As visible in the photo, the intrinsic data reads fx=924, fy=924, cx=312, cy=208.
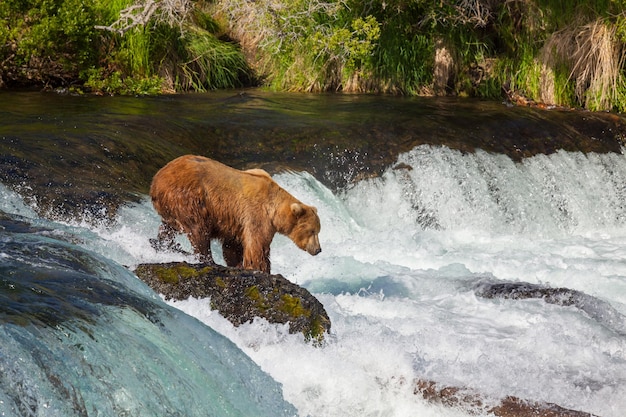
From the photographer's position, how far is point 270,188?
268 inches

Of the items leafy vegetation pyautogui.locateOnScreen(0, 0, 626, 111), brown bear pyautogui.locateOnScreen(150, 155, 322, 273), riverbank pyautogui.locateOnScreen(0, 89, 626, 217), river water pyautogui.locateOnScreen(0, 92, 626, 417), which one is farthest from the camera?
leafy vegetation pyautogui.locateOnScreen(0, 0, 626, 111)

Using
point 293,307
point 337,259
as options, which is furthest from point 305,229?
point 293,307

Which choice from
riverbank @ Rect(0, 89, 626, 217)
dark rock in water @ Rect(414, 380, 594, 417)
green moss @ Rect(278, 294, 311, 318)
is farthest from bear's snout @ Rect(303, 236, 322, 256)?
dark rock in water @ Rect(414, 380, 594, 417)

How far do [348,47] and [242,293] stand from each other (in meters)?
9.56

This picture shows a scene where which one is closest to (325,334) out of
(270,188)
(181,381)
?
(181,381)

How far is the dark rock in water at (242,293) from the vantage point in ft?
17.5

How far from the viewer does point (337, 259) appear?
8.45m

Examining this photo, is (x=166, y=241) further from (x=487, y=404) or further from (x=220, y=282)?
(x=487, y=404)

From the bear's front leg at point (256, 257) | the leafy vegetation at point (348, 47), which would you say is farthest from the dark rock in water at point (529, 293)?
the leafy vegetation at point (348, 47)

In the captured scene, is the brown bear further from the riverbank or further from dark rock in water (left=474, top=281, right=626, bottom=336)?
dark rock in water (left=474, top=281, right=626, bottom=336)

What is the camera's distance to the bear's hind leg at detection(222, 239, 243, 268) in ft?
22.3

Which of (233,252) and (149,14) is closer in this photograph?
(233,252)

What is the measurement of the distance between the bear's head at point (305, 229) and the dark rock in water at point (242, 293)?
1.26 metres

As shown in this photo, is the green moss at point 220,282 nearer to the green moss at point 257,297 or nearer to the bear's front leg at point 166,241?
the green moss at point 257,297
